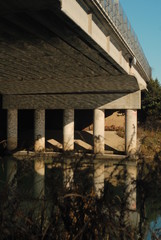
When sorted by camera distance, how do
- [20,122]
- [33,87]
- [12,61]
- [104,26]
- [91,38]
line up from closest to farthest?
[91,38] → [104,26] → [12,61] → [33,87] → [20,122]

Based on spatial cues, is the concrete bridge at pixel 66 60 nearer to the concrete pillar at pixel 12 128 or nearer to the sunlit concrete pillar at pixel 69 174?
the concrete pillar at pixel 12 128

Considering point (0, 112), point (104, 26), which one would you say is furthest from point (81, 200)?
point (0, 112)

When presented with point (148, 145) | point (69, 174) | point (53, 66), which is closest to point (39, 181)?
point (69, 174)

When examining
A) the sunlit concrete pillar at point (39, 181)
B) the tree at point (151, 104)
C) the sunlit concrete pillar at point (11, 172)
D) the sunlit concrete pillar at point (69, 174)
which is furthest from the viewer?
the tree at point (151, 104)

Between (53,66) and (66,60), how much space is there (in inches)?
74.9

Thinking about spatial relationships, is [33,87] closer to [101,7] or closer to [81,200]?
[101,7]

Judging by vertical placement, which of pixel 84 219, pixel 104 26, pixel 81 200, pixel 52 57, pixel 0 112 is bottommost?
pixel 84 219

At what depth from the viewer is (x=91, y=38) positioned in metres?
14.7

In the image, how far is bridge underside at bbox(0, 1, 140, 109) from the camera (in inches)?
489

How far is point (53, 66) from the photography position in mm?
20859

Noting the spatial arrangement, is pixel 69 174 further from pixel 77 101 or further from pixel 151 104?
pixel 151 104

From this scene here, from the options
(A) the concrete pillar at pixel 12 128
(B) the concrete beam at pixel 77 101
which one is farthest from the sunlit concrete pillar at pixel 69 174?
(A) the concrete pillar at pixel 12 128

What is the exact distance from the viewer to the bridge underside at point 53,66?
40.8ft

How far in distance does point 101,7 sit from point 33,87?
13.8m
